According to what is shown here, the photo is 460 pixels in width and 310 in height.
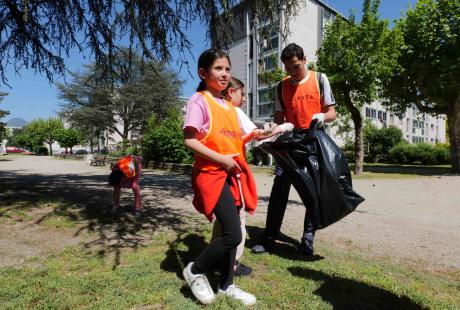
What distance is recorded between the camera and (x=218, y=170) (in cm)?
242

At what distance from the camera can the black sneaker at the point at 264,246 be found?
3645 millimetres

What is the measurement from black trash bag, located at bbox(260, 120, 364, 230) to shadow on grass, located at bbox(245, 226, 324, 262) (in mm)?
679

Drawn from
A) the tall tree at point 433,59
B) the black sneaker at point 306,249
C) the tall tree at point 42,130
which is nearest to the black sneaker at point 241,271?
the black sneaker at point 306,249

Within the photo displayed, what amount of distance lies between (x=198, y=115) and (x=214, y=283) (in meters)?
1.43

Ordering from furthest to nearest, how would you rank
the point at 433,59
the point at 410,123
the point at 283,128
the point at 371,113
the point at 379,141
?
the point at 410,123 → the point at 371,113 → the point at 379,141 → the point at 433,59 → the point at 283,128

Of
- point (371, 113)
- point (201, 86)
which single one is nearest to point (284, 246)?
point (201, 86)

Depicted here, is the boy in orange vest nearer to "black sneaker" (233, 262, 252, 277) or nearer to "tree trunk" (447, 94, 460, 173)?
"black sneaker" (233, 262, 252, 277)

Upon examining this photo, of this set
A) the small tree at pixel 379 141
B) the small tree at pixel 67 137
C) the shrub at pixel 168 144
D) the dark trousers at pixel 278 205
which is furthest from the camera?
the small tree at pixel 67 137

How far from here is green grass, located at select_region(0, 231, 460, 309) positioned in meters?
2.50

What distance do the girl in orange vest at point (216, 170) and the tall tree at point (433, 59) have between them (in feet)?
52.8

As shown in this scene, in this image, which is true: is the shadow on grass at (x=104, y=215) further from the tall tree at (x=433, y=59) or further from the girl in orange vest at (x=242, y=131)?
the tall tree at (x=433, y=59)

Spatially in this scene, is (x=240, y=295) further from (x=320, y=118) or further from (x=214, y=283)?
(x=320, y=118)

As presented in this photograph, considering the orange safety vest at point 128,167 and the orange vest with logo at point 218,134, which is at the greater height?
the orange vest with logo at point 218,134

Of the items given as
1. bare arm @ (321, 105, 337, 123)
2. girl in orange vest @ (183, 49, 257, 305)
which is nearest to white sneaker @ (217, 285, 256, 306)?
girl in orange vest @ (183, 49, 257, 305)
